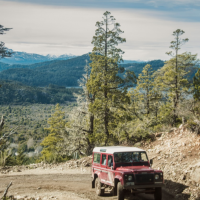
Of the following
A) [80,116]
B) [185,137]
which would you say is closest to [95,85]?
[80,116]

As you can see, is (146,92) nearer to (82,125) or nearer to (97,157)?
(82,125)

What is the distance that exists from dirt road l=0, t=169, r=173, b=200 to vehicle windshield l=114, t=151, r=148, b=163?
5.59ft

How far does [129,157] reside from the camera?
35.6 ft

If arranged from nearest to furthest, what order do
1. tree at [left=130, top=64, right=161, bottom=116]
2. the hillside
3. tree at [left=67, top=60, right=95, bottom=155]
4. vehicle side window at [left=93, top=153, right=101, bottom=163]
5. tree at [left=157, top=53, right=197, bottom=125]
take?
the hillside < vehicle side window at [left=93, top=153, right=101, bottom=163] < tree at [left=67, top=60, right=95, bottom=155] < tree at [left=157, top=53, right=197, bottom=125] < tree at [left=130, top=64, right=161, bottom=116]

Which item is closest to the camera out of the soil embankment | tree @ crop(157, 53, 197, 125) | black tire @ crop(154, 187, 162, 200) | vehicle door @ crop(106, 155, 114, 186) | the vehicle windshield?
black tire @ crop(154, 187, 162, 200)

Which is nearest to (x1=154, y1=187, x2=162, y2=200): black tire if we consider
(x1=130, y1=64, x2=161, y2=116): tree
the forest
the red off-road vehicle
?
the red off-road vehicle

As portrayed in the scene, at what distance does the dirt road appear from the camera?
11438mm

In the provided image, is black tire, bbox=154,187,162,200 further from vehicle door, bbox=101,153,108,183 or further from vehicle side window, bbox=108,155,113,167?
vehicle door, bbox=101,153,108,183

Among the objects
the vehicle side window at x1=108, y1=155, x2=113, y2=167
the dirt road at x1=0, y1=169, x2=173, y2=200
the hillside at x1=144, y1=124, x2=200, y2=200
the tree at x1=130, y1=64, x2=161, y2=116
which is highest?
the tree at x1=130, y1=64, x2=161, y2=116

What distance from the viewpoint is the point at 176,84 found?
31281 millimetres

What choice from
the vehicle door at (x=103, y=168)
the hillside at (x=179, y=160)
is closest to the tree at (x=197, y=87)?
the hillside at (x=179, y=160)

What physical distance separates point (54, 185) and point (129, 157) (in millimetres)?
5765

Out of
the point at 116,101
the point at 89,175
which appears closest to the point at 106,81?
the point at 116,101

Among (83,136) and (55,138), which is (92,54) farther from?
(55,138)
